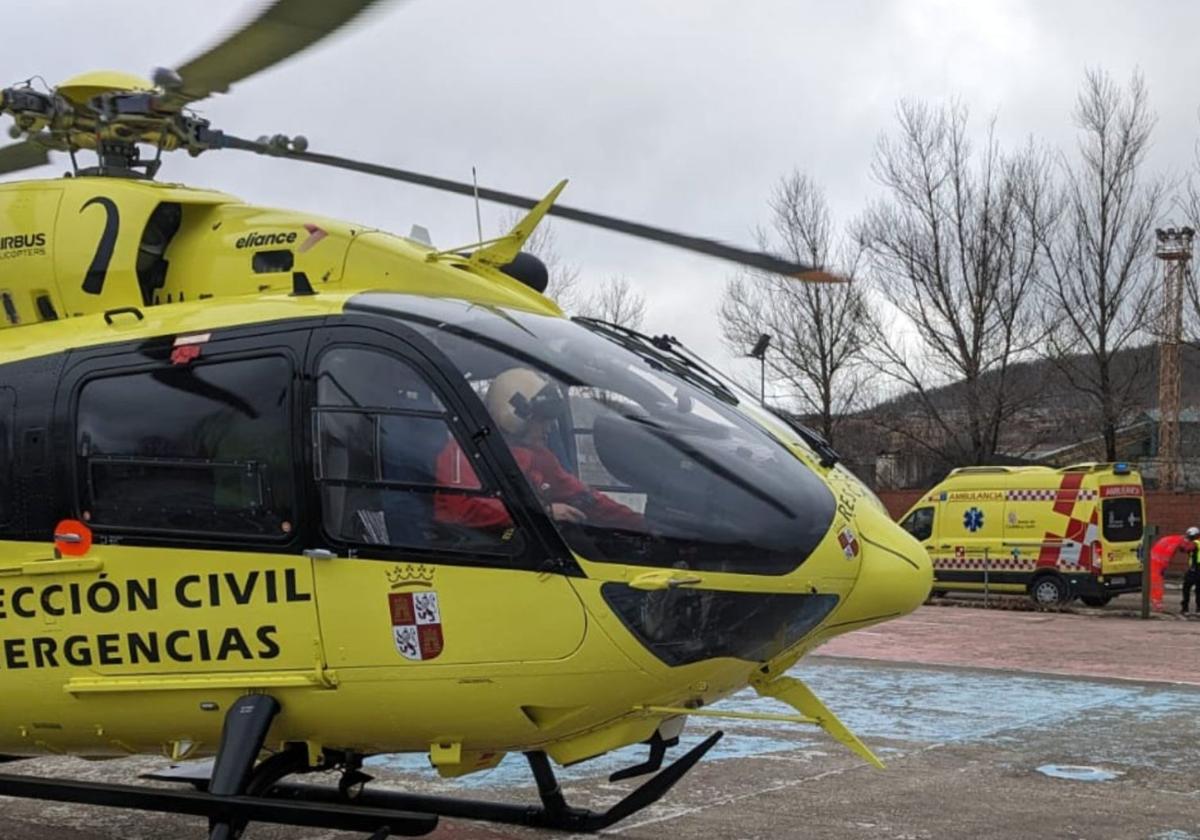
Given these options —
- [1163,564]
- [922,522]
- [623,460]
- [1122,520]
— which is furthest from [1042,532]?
[623,460]

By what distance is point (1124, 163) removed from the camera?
1335 inches

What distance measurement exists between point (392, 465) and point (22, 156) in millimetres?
3260

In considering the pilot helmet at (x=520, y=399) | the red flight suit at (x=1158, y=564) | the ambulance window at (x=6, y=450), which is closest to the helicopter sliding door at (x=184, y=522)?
the ambulance window at (x=6, y=450)

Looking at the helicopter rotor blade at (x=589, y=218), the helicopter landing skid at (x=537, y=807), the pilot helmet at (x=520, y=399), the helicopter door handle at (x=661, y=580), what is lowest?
the helicopter landing skid at (x=537, y=807)

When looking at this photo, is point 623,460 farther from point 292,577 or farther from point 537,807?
point 537,807

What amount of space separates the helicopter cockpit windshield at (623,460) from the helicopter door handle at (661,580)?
5 cm

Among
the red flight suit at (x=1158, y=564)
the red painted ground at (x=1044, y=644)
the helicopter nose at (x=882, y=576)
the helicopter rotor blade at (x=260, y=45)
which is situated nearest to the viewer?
the helicopter rotor blade at (x=260, y=45)

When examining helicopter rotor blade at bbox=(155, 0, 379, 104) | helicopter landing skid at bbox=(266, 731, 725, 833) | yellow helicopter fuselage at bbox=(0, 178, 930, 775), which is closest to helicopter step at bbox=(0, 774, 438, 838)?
yellow helicopter fuselage at bbox=(0, 178, 930, 775)

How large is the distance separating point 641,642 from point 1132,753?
5.53 m

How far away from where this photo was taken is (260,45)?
4715mm

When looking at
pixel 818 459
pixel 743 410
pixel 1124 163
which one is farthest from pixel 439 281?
pixel 1124 163

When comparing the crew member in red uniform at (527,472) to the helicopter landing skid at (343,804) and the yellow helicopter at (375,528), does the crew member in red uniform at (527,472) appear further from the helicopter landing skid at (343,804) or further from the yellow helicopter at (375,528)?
the helicopter landing skid at (343,804)

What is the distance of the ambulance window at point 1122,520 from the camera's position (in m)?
21.1

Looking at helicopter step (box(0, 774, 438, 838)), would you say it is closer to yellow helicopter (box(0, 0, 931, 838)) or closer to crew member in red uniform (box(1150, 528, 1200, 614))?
yellow helicopter (box(0, 0, 931, 838))
